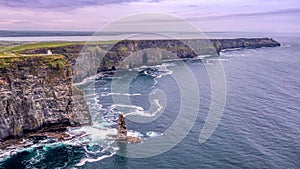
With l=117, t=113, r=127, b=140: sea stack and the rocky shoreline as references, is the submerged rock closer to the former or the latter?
l=117, t=113, r=127, b=140: sea stack

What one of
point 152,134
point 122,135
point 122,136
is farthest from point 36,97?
point 152,134

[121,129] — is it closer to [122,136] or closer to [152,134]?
[122,136]

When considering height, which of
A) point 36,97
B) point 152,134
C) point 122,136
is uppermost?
point 36,97

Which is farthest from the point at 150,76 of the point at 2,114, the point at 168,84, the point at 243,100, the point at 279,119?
the point at 2,114

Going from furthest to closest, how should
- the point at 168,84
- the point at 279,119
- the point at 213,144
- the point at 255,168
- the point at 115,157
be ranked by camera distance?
the point at 168,84
the point at 279,119
the point at 213,144
the point at 115,157
the point at 255,168

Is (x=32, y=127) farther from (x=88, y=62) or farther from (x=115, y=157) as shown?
(x=88, y=62)

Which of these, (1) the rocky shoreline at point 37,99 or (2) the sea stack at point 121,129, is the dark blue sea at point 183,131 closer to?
(2) the sea stack at point 121,129
